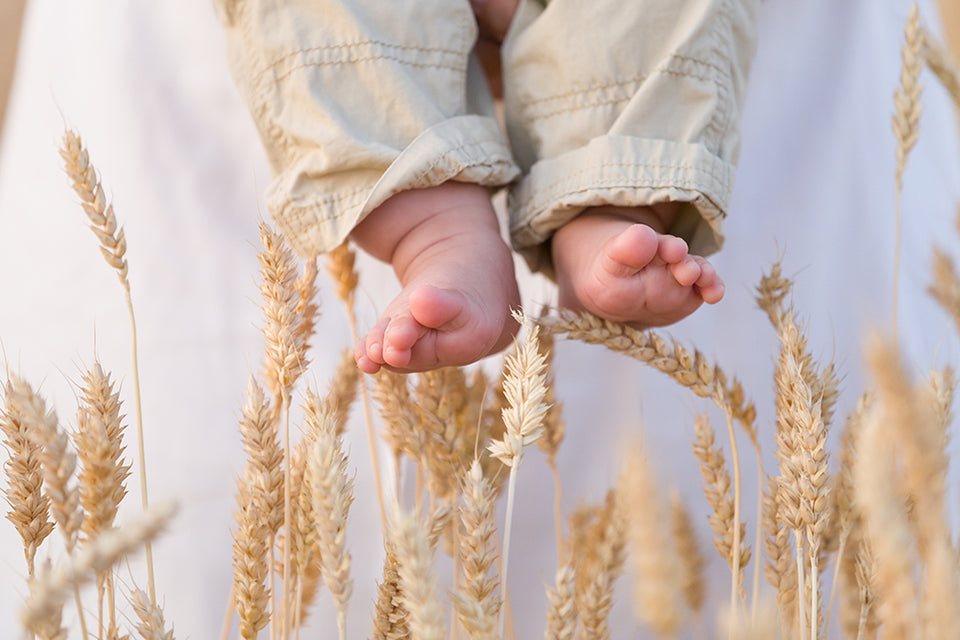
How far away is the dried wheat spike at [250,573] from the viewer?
519 millimetres

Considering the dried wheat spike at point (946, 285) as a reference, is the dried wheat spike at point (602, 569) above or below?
below

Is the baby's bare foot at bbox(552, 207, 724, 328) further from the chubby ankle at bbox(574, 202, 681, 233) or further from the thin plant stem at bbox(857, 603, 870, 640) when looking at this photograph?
the thin plant stem at bbox(857, 603, 870, 640)

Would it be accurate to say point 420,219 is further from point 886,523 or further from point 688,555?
point 886,523

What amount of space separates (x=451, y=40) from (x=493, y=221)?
0.59 feet

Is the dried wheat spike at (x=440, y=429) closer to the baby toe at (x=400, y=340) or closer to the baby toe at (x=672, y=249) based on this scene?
the baby toe at (x=400, y=340)

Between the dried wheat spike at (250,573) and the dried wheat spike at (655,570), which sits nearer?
the dried wheat spike at (655,570)

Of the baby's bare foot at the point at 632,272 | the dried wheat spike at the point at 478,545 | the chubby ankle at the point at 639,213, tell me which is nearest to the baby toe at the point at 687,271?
the baby's bare foot at the point at 632,272

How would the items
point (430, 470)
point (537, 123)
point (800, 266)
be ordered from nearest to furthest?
1. point (430, 470)
2. point (537, 123)
3. point (800, 266)

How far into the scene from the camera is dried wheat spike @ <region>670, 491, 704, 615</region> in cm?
70

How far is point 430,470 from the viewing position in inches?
26.3

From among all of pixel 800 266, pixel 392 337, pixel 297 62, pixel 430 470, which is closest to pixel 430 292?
pixel 392 337

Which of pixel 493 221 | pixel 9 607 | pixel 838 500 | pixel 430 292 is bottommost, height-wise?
pixel 9 607

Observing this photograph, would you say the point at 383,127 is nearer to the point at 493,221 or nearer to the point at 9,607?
the point at 493,221

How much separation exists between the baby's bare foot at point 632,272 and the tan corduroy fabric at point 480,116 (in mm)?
35
